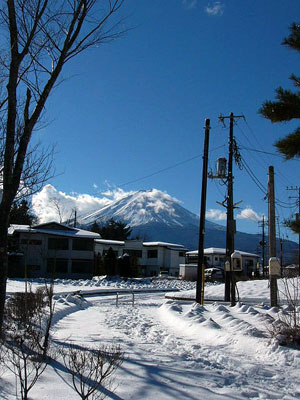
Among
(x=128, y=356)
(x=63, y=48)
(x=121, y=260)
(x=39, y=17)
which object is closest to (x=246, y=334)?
(x=128, y=356)

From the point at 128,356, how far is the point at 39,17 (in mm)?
6347

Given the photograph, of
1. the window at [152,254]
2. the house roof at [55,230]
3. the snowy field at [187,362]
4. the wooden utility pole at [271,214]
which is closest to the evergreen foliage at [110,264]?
the house roof at [55,230]

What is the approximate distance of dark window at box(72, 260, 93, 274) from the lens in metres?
46.0

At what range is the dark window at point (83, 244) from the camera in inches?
1826

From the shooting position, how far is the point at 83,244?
46.7 metres

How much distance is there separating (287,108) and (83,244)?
41083 millimetres

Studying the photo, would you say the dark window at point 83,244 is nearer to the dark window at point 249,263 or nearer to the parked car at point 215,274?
the parked car at point 215,274

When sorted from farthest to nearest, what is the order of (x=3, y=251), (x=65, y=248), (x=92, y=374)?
(x=65, y=248) < (x=3, y=251) < (x=92, y=374)

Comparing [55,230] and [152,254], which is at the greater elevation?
[55,230]

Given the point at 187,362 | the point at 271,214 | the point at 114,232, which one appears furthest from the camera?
the point at 114,232

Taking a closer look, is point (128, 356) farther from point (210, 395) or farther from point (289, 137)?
point (289, 137)

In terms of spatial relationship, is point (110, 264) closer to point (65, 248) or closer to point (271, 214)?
point (65, 248)

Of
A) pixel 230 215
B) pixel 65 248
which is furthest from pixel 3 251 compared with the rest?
pixel 65 248

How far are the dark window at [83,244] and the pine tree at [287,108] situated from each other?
40.6 meters
